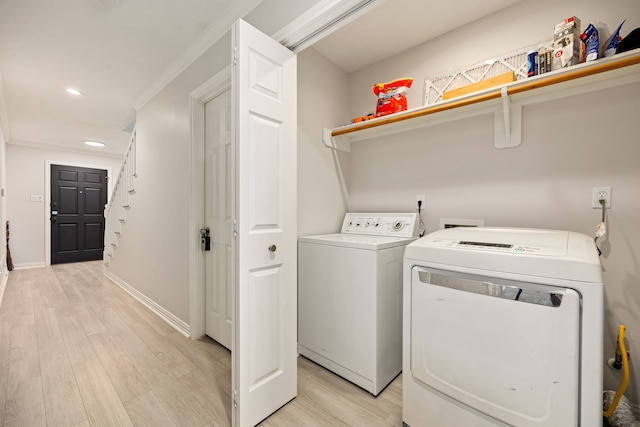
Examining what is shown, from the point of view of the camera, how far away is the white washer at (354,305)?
60.3 inches

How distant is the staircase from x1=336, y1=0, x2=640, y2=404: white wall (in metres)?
3.02

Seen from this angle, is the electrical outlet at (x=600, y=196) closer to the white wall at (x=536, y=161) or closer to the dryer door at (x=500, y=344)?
the white wall at (x=536, y=161)

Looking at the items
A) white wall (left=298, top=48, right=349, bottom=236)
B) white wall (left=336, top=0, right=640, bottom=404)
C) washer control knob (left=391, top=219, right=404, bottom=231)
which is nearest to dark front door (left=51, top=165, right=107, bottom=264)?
white wall (left=298, top=48, right=349, bottom=236)

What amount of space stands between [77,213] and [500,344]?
708cm

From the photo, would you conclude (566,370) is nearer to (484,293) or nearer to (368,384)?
(484,293)

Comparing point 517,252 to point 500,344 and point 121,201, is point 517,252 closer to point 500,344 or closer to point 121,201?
point 500,344

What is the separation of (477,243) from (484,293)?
217 mm

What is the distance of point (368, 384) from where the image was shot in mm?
1550

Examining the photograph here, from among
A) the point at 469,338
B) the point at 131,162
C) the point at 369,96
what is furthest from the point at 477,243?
the point at 131,162

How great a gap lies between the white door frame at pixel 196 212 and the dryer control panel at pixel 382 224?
1.21 m

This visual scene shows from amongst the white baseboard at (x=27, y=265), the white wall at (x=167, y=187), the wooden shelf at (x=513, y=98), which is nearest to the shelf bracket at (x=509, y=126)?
the wooden shelf at (x=513, y=98)

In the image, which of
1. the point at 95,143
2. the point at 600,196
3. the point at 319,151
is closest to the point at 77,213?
the point at 95,143

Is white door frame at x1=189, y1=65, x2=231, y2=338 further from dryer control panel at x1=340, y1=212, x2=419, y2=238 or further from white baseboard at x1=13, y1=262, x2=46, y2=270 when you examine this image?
white baseboard at x1=13, y1=262, x2=46, y2=270

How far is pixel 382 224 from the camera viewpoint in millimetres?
2088
